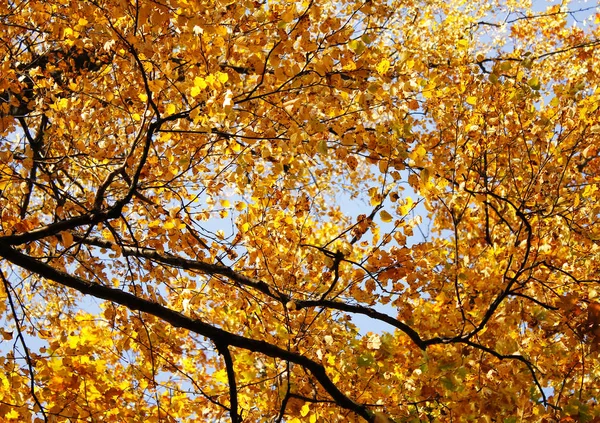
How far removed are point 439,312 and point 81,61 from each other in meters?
6.05

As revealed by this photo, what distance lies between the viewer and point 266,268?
5801mm

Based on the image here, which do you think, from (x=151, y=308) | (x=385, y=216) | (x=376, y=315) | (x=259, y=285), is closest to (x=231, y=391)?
(x=151, y=308)

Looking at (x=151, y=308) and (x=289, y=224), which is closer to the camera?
(x=151, y=308)

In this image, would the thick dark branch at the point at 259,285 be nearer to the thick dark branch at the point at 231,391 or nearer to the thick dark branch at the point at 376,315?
the thick dark branch at the point at 376,315

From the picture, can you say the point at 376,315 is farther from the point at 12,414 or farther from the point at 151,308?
the point at 12,414

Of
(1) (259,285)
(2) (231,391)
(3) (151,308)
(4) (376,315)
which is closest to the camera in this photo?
(3) (151,308)

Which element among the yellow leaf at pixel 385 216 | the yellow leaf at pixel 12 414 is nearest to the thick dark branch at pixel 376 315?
the yellow leaf at pixel 385 216

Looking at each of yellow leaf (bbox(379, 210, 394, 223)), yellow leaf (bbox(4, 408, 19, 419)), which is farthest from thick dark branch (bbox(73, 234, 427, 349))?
yellow leaf (bbox(4, 408, 19, 419))

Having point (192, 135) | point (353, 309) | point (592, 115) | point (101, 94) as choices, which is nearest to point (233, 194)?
point (192, 135)

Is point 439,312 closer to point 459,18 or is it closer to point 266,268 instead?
point 266,268

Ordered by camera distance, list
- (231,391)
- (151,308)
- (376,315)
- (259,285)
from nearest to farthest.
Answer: (151,308)
(231,391)
(376,315)
(259,285)

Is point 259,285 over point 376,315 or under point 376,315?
over

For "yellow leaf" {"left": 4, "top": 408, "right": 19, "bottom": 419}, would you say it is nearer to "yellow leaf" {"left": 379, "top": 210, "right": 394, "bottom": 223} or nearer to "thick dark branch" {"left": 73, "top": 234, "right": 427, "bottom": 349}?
"thick dark branch" {"left": 73, "top": 234, "right": 427, "bottom": 349}

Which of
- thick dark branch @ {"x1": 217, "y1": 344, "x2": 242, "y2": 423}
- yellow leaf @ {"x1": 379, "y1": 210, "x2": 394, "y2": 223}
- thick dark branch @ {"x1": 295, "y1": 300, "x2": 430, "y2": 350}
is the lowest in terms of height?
thick dark branch @ {"x1": 217, "y1": 344, "x2": 242, "y2": 423}
